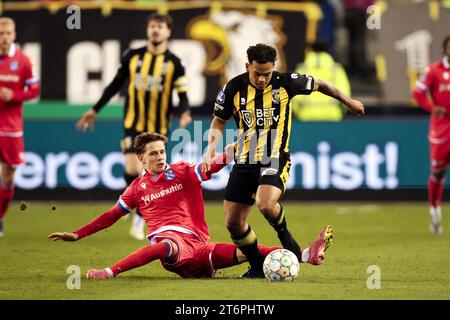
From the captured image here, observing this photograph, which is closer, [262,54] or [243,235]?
[262,54]

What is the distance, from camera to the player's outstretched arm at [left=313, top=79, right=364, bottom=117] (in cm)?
927

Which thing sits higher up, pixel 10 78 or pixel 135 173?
pixel 10 78

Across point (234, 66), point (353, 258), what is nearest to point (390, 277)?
point (353, 258)

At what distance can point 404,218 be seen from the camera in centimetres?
1472

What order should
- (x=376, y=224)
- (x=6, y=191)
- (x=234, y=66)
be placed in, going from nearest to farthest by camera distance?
(x=6, y=191)
(x=376, y=224)
(x=234, y=66)

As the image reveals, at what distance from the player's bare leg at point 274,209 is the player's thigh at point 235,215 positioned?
18 cm

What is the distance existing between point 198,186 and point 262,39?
847 centimetres

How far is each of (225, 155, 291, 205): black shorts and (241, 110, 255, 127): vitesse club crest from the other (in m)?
0.33

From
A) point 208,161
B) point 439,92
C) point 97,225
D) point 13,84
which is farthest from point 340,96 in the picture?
point 13,84

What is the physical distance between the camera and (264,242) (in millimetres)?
12102

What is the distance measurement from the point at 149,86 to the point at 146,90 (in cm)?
6

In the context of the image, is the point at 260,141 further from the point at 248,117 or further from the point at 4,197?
the point at 4,197

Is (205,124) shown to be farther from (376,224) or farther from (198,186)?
(198,186)

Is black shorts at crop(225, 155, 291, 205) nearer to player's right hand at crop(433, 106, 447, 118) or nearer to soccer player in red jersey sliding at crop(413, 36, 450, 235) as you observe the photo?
player's right hand at crop(433, 106, 447, 118)
